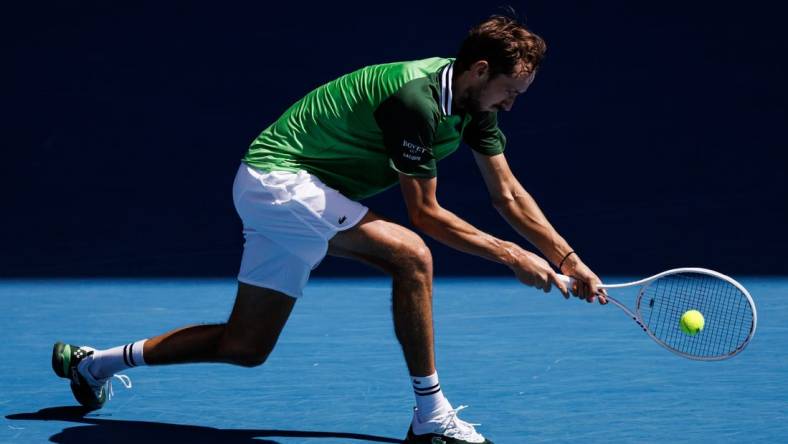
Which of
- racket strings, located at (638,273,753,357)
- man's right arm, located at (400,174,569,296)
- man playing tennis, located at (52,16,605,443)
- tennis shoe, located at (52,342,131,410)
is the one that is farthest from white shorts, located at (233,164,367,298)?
racket strings, located at (638,273,753,357)

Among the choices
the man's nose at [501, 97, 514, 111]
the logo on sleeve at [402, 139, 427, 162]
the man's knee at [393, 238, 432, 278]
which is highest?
the man's nose at [501, 97, 514, 111]

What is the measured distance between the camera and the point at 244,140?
935cm

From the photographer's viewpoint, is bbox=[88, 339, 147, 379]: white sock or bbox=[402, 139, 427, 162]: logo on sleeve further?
bbox=[88, 339, 147, 379]: white sock

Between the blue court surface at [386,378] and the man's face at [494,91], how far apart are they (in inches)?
39.0

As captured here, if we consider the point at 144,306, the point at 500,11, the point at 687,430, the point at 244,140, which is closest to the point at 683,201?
the point at 500,11

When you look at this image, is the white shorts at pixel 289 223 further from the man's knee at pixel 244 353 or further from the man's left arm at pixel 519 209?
the man's left arm at pixel 519 209

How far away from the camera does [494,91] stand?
4.12 metres

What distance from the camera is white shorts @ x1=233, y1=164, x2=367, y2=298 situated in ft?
13.8

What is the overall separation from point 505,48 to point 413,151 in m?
0.39

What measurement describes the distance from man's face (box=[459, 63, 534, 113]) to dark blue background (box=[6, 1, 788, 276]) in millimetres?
3410

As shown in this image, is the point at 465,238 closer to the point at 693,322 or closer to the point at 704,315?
the point at 693,322

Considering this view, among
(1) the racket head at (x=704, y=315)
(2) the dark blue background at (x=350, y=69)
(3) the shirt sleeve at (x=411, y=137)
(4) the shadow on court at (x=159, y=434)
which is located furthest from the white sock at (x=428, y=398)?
(2) the dark blue background at (x=350, y=69)

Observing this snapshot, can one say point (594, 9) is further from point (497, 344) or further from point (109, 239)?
point (497, 344)

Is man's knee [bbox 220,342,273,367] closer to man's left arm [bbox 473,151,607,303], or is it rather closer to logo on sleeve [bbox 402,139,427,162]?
logo on sleeve [bbox 402,139,427,162]
